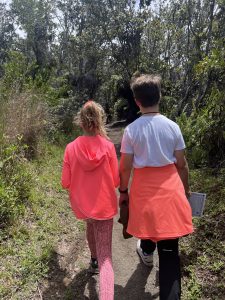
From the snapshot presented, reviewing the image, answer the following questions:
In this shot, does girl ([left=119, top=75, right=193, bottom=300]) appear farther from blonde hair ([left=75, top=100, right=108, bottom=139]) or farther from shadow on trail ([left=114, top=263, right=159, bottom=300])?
shadow on trail ([left=114, top=263, right=159, bottom=300])

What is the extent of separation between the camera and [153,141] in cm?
277

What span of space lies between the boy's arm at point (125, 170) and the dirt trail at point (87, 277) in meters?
1.20

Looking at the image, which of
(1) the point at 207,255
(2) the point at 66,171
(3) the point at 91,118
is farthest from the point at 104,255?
(1) the point at 207,255

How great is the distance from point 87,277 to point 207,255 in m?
1.37

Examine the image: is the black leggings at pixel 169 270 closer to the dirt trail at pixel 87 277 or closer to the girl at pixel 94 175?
the girl at pixel 94 175

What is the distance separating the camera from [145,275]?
154 inches

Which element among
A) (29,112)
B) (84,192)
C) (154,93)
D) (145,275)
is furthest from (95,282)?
(29,112)

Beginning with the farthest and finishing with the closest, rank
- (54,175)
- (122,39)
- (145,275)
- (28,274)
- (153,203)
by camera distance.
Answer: (122,39) < (54,175) < (145,275) < (28,274) < (153,203)

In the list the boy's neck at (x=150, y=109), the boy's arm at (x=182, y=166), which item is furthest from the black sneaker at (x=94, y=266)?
the boy's neck at (x=150, y=109)

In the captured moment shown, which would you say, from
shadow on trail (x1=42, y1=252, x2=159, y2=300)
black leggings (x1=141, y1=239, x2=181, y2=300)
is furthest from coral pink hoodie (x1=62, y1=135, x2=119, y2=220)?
shadow on trail (x1=42, y1=252, x2=159, y2=300)

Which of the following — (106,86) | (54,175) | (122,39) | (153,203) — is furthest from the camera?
(106,86)

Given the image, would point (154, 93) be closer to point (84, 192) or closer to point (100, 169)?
point (100, 169)

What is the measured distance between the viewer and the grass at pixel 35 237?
11.4 ft

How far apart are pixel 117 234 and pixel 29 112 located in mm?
3353
